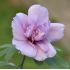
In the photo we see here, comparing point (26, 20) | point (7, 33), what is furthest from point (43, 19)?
point (7, 33)

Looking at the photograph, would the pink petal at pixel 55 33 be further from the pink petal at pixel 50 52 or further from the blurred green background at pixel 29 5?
the blurred green background at pixel 29 5

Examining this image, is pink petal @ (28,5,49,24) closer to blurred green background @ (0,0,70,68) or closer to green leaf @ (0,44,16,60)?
green leaf @ (0,44,16,60)

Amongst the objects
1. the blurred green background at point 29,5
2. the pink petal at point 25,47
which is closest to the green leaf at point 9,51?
the pink petal at point 25,47

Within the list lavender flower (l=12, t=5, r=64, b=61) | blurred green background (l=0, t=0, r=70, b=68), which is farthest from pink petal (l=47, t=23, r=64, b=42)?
blurred green background (l=0, t=0, r=70, b=68)

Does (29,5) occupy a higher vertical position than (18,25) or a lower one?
lower

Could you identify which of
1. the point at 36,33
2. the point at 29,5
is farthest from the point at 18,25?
the point at 29,5

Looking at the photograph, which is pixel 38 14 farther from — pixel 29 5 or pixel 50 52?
pixel 29 5

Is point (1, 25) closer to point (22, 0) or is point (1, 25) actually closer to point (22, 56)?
point (22, 0)
